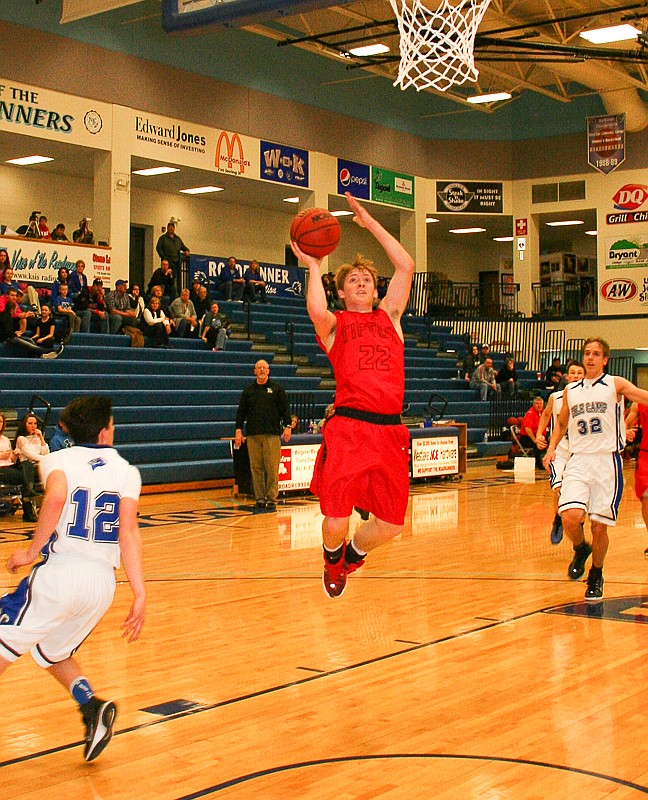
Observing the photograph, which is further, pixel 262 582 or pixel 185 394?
pixel 185 394

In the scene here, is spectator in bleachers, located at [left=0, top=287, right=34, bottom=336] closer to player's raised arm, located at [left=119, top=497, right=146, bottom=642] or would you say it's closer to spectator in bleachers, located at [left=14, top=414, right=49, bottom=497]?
spectator in bleachers, located at [left=14, top=414, right=49, bottom=497]

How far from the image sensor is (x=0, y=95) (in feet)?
60.2

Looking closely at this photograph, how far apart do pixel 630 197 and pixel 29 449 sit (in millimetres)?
20053

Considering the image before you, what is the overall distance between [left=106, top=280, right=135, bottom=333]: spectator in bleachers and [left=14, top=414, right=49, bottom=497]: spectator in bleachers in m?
5.84

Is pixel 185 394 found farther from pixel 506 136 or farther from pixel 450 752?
pixel 506 136

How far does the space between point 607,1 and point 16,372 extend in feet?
43.5

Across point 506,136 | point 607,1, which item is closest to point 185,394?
point 607,1

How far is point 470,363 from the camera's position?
2395 centimetres

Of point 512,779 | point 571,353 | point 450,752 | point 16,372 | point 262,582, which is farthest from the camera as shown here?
point 571,353

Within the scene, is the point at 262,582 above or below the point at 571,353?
below

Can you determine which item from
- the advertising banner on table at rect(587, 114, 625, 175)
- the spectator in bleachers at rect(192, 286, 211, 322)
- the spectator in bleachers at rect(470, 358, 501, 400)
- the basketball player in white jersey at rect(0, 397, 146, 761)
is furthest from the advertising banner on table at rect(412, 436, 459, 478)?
the basketball player in white jersey at rect(0, 397, 146, 761)

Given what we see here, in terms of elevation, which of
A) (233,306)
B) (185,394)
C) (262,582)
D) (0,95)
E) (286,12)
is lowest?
(262,582)

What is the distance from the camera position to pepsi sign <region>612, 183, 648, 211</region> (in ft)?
88.0

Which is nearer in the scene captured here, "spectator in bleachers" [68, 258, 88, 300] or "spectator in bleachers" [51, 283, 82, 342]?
"spectator in bleachers" [51, 283, 82, 342]
